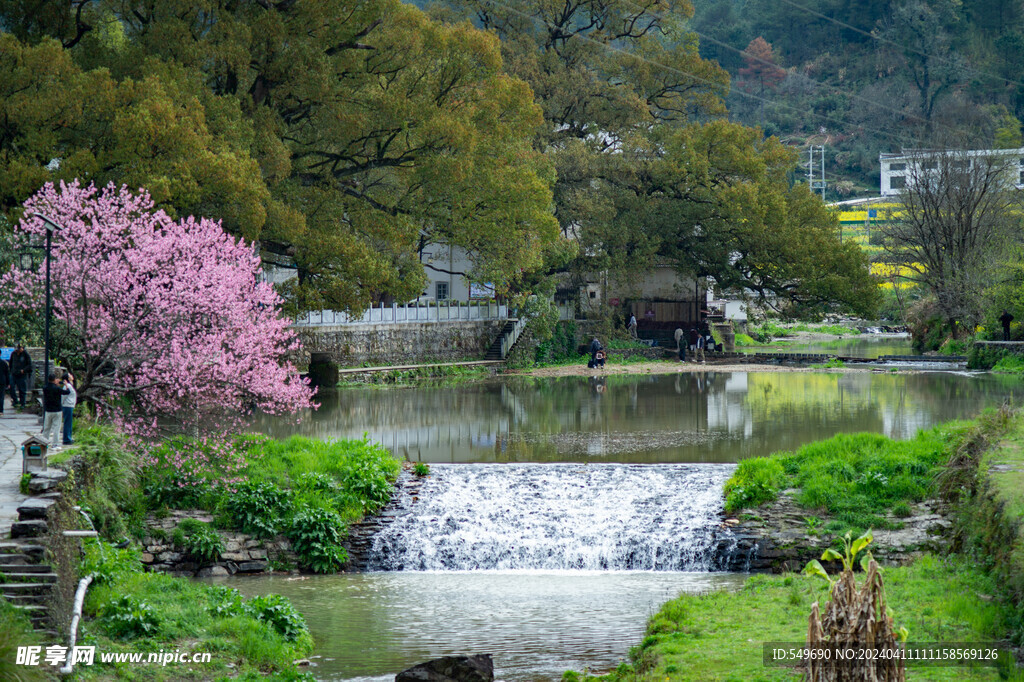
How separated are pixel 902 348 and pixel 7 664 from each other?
59.3 m

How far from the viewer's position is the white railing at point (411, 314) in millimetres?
45031

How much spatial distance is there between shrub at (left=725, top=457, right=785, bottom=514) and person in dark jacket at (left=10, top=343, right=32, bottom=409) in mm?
14660

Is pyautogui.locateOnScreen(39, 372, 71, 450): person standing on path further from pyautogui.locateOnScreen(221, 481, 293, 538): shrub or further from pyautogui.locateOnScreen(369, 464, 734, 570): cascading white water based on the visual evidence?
pyautogui.locateOnScreen(369, 464, 734, 570): cascading white water

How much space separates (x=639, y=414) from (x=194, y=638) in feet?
70.4

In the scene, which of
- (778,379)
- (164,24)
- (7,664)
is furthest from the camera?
(778,379)

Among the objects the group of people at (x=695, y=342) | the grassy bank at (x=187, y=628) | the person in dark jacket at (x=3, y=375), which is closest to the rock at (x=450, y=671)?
the grassy bank at (x=187, y=628)

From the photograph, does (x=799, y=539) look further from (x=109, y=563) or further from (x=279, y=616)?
(x=109, y=563)

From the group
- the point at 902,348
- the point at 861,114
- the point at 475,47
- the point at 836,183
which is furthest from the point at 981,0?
the point at 475,47

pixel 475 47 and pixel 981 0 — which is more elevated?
pixel 981 0

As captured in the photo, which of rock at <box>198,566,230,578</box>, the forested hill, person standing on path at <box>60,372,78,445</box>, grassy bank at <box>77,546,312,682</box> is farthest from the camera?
the forested hill

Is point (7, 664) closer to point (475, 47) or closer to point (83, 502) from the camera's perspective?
point (83, 502)

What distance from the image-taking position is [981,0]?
123m

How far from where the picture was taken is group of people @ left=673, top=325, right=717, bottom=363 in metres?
54.3

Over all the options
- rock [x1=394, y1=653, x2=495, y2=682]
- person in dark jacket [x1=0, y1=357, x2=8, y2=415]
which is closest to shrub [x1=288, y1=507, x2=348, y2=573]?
rock [x1=394, y1=653, x2=495, y2=682]
